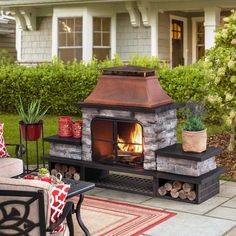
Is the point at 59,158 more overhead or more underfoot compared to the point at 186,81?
more underfoot

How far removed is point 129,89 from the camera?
7824mm

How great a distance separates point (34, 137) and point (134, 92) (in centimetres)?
186

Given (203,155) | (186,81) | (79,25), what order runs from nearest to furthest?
(203,155), (186,81), (79,25)

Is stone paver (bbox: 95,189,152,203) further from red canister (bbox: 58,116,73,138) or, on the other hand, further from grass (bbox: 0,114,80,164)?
grass (bbox: 0,114,80,164)

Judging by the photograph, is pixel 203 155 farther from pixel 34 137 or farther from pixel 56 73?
pixel 56 73

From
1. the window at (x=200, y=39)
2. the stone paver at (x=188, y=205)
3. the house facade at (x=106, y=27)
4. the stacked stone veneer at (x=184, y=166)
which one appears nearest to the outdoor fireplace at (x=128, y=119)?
the stacked stone veneer at (x=184, y=166)

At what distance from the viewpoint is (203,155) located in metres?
7.42

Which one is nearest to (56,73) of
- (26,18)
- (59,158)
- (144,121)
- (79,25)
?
(79,25)

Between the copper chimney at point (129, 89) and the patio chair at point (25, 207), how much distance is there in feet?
10.8

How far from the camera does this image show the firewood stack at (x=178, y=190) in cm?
744

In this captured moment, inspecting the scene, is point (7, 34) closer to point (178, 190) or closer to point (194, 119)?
point (194, 119)

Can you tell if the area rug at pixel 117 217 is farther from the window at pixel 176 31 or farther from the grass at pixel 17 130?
the window at pixel 176 31

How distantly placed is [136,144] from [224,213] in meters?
1.63

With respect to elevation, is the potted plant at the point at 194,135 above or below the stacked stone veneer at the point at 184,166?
above
